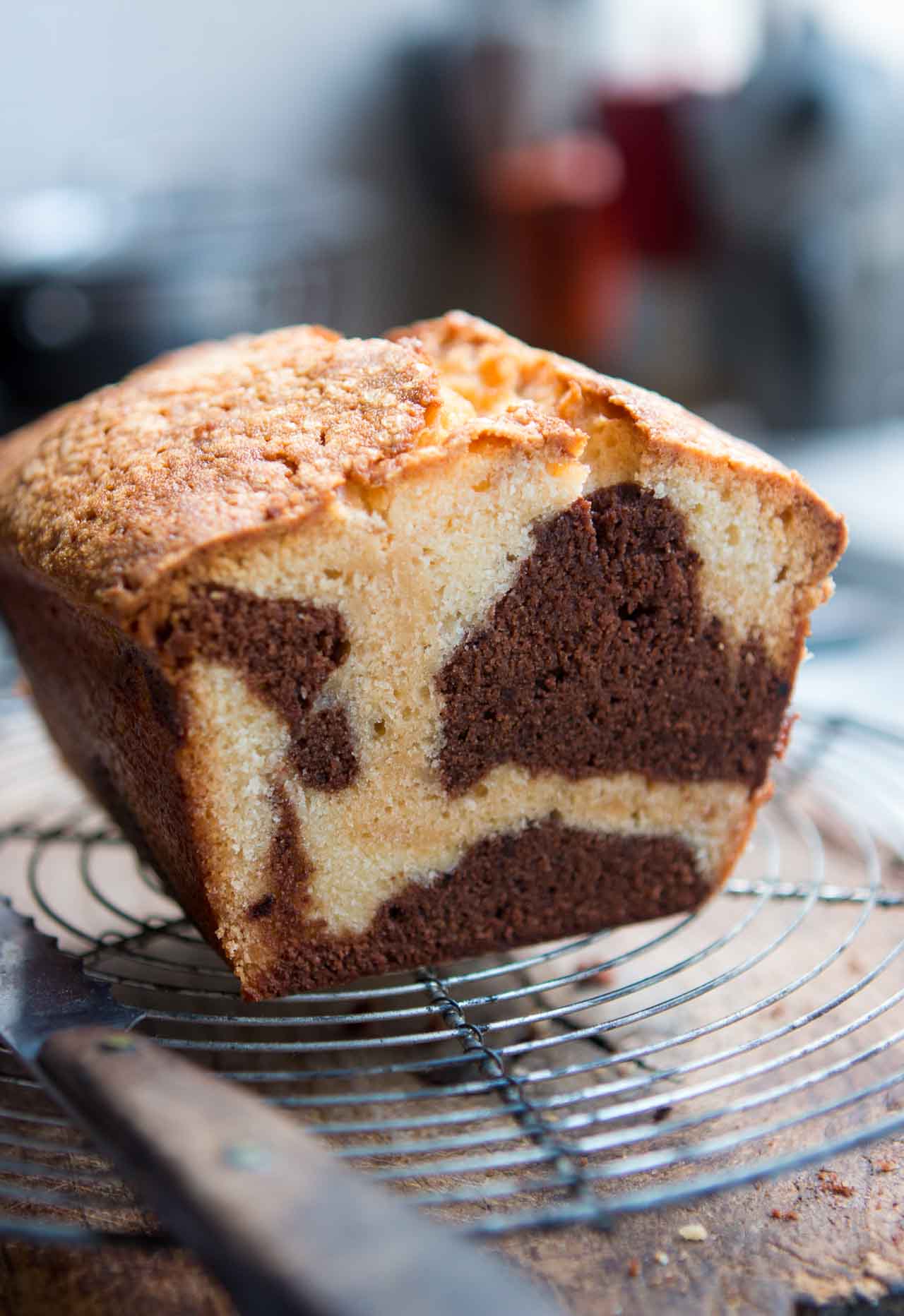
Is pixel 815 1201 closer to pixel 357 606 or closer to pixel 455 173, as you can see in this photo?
pixel 357 606

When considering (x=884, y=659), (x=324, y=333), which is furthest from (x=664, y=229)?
(x=324, y=333)

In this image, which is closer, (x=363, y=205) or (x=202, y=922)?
(x=202, y=922)

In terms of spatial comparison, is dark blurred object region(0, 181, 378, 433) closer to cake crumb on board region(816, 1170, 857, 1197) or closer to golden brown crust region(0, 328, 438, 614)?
golden brown crust region(0, 328, 438, 614)

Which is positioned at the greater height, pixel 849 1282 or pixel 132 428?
pixel 132 428

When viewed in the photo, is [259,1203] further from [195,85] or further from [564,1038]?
[195,85]

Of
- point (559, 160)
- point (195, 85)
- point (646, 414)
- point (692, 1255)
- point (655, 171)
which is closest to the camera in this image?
point (692, 1255)

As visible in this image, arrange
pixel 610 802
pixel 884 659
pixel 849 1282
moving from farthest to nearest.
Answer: pixel 884 659
pixel 610 802
pixel 849 1282

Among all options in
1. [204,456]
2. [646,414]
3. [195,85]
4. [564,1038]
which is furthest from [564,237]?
[564,1038]
